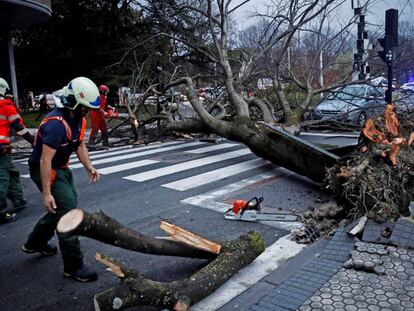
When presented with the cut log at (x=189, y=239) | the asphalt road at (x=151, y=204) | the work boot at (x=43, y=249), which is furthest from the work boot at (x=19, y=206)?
the cut log at (x=189, y=239)

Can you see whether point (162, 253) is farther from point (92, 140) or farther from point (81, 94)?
point (92, 140)

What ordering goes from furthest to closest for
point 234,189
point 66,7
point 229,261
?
point 66,7, point 234,189, point 229,261

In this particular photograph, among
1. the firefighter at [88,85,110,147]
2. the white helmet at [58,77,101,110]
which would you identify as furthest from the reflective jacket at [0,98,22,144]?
the firefighter at [88,85,110,147]

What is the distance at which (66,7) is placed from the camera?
22641 millimetres

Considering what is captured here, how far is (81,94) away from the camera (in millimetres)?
3383

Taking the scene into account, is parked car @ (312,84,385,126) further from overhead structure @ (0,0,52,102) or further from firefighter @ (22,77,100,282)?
overhead structure @ (0,0,52,102)

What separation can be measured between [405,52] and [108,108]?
9.00 meters

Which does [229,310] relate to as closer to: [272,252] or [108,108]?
[272,252]

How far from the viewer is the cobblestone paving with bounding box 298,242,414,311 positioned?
2920mm

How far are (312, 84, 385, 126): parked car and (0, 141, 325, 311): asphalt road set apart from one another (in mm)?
3177

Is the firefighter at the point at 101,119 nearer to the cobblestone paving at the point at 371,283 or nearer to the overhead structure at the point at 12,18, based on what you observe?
the overhead structure at the point at 12,18

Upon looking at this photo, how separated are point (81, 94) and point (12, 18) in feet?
39.7

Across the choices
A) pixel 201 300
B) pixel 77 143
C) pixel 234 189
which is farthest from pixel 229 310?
pixel 234 189

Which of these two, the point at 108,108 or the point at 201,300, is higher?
the point at 108,108
